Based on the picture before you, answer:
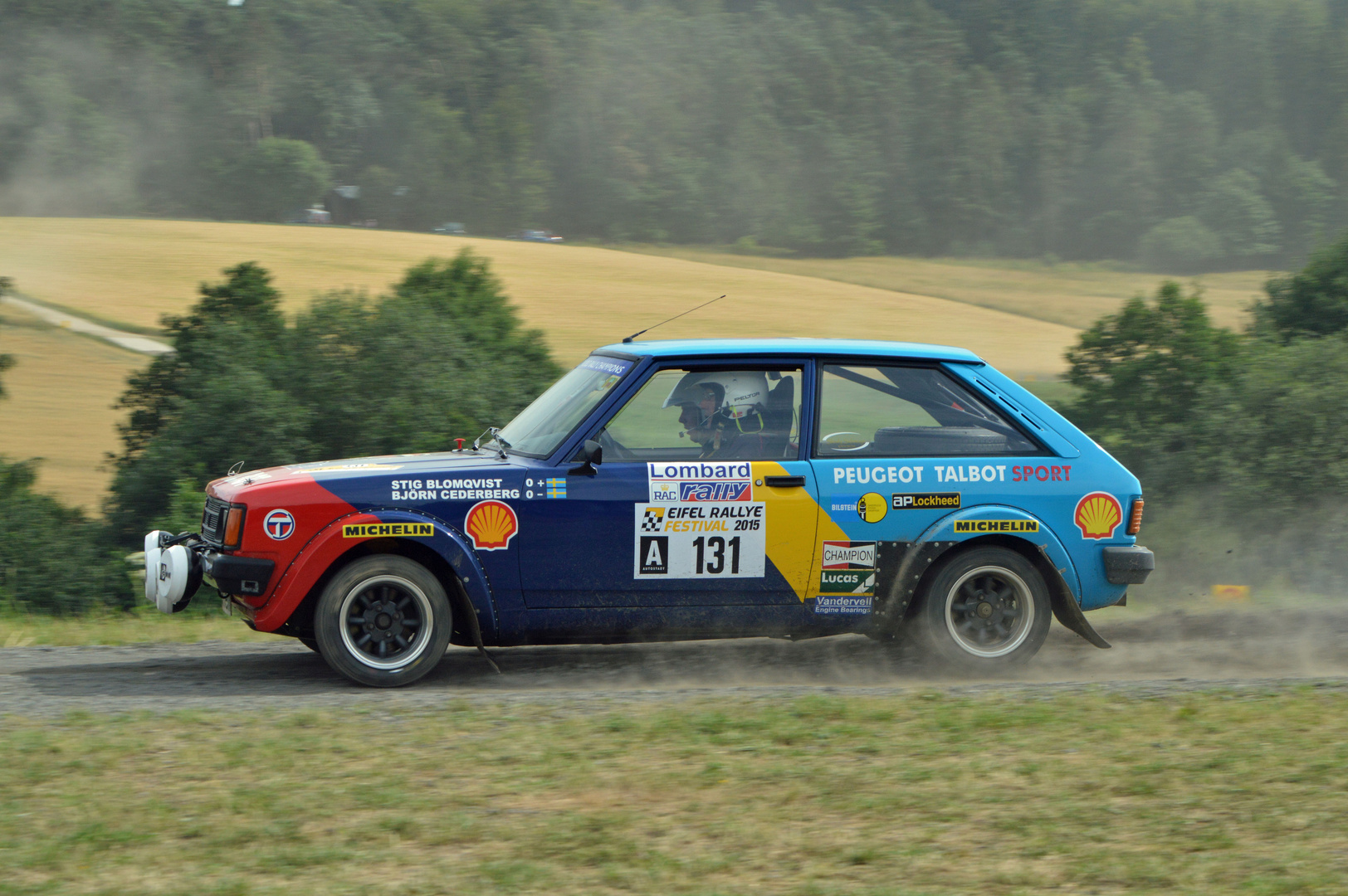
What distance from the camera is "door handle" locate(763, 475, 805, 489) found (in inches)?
250

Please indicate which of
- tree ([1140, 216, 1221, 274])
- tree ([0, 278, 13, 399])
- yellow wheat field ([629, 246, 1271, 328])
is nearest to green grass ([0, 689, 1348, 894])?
tree ([0, 278, 13, 399])

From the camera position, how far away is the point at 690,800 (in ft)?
14.6

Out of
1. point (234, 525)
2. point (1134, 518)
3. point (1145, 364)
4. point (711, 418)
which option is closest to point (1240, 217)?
point (1145, 364)

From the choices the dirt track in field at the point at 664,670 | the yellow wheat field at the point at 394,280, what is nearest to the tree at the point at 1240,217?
the yellow wheat field at the point at 394,280

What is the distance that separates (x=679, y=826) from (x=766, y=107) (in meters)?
40.1

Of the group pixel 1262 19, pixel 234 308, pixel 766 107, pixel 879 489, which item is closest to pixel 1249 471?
pixel 879 489

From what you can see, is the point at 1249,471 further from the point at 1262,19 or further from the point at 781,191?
the point at 1262,19

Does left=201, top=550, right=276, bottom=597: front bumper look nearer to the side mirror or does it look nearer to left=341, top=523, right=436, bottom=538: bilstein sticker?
left=341, top=523, right=436, bottom=538: bilstein sticker

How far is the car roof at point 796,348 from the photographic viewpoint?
6.59 metres

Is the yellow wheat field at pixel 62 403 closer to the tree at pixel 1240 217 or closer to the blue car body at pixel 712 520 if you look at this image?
the blue car body at pixel 712 520

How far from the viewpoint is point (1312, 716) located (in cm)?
553

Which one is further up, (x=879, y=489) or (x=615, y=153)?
(x=615, y=153)

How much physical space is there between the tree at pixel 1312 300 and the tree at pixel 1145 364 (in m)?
0.83

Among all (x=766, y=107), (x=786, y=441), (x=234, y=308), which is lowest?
(x=786, y=441)
